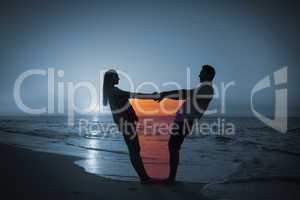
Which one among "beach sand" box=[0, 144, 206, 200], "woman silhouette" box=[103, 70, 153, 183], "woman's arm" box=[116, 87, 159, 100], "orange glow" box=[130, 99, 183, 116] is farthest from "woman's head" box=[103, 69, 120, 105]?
"beach sand" box=[0, 144, 206, 200]

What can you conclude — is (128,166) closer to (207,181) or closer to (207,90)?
(207,181)

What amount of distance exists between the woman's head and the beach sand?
132 cm

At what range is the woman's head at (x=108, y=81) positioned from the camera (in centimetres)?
536

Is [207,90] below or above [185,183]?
above

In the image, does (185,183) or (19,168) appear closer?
(185,183)

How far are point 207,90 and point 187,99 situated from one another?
0.36m

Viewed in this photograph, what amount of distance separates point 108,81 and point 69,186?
5.52 ft

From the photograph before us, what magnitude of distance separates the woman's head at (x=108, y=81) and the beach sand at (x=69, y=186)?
1323 millimetres

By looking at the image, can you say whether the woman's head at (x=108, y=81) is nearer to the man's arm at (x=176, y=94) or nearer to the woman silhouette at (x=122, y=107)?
the woman silhouette at (x=122, y=107)

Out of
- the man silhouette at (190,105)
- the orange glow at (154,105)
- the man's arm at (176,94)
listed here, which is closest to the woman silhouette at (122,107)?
the man's arm at (176,94)

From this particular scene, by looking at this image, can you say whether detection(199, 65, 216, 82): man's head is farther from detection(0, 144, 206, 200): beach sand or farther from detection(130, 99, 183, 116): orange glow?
detection(0, 144, 206, 200): beach sand

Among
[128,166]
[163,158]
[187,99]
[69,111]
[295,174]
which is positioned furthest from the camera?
[69,111]

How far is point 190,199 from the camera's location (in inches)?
177

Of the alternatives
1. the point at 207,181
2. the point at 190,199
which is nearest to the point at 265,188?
the point at 207,181
